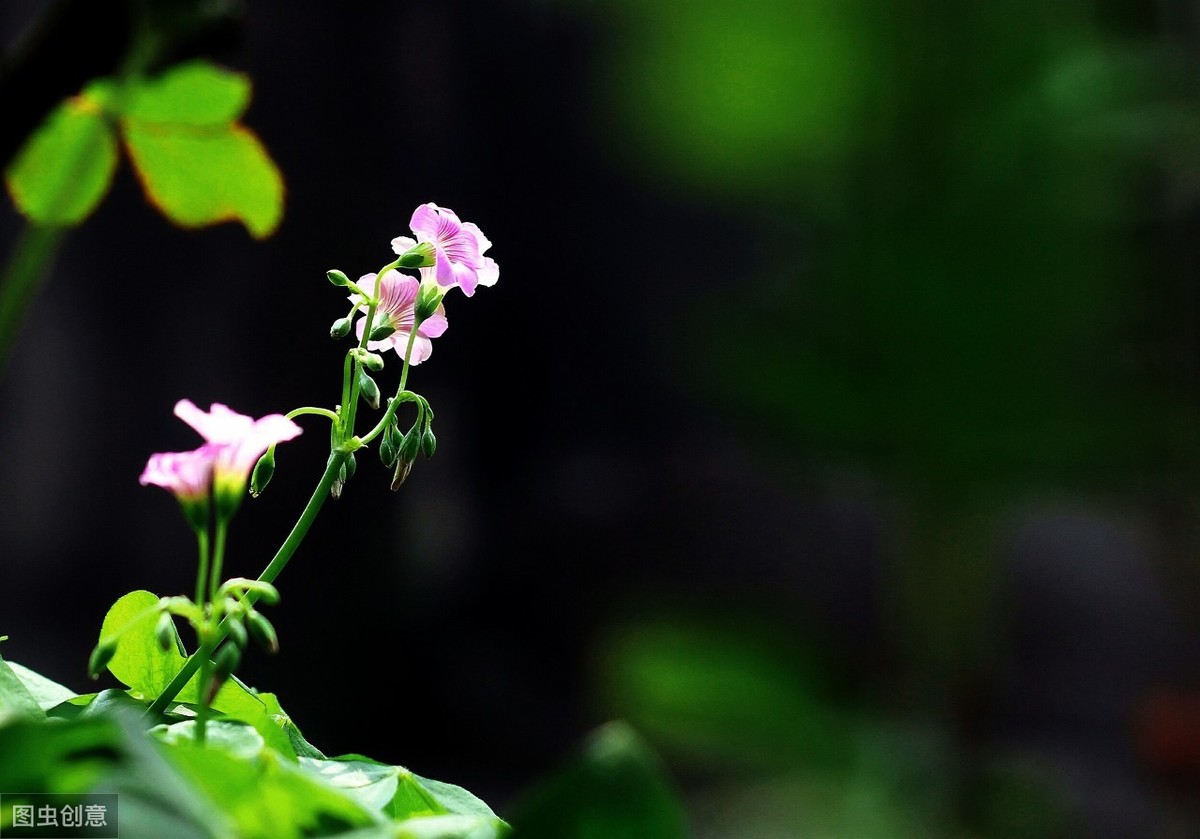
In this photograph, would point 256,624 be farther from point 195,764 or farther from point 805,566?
point 805,566

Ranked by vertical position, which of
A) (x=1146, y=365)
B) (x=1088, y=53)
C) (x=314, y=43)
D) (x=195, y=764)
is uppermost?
(x=314, y=43)

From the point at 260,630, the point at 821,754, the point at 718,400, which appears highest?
the point at 718,400

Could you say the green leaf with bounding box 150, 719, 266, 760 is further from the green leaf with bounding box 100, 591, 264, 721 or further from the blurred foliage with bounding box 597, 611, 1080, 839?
the blurred foliage with bounding box 597, 611, 1080, 839

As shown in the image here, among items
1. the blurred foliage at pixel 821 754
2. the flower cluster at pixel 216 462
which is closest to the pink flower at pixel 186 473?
the flower cluster at pixel 216 462

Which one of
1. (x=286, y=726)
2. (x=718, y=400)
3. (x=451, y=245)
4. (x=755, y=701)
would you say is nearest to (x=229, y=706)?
(x=286, y=726)

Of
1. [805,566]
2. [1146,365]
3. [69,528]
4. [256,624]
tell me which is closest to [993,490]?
[1146,365]

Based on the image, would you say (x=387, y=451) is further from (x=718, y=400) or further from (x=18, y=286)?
(x=718, y=400)
